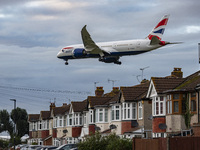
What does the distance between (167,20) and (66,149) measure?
885 inches

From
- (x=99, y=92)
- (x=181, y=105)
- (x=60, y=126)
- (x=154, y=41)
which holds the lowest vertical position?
(x=60, y=126)

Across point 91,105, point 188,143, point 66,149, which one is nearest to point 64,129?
point 91,105

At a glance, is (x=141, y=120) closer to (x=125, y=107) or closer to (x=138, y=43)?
(x=125, y=107)

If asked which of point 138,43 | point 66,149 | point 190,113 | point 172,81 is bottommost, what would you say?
point 66,149

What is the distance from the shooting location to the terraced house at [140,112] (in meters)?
39.8

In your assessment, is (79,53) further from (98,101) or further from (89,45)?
(98,101)

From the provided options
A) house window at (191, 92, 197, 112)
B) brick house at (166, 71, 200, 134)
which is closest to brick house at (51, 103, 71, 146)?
brick house at (166, 71, 200, 134)

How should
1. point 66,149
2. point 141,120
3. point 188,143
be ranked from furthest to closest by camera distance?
1. point 141,120
2. point 66,149
3. point 188,143

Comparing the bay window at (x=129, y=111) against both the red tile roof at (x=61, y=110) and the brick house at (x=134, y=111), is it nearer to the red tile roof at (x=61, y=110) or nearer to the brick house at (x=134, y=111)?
the brick house at (x=134, y=111)

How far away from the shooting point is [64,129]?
7694 cm

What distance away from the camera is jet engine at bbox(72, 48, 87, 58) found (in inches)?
2312

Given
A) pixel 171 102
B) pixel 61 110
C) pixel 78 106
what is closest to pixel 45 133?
pixel 61 110

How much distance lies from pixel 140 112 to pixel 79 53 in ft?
42.9

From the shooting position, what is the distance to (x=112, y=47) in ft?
186
